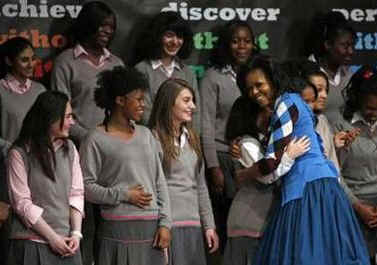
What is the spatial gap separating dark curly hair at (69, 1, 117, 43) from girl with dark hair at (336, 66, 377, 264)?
1.48 metres

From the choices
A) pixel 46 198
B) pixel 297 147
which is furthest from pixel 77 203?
pixel 297 147

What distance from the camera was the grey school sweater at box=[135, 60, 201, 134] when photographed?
5.77 metres

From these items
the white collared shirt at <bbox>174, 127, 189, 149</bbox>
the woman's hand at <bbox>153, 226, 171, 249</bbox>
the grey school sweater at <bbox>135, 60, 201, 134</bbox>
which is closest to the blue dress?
the woman's hand at <bbox>153, 226, 171, 249</bbox>

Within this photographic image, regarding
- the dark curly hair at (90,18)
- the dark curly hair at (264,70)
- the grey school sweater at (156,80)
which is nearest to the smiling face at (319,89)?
the dark curly hair at (264,70)

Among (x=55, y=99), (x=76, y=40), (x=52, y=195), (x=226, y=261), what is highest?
(x=76, y=40)

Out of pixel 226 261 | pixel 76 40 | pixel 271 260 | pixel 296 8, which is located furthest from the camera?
pixel 296 8

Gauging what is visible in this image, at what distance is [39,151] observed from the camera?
4734 millimetres

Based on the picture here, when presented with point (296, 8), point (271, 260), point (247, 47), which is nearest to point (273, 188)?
point (271, 260)

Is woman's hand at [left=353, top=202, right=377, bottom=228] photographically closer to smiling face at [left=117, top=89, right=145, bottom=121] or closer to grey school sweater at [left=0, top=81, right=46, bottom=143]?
smiling face at [left=117, top=89, right=145, bottom=121]

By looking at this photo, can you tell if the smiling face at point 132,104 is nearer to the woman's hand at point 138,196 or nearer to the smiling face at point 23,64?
the woman's hand at point 138,196

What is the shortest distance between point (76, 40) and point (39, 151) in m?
1.30

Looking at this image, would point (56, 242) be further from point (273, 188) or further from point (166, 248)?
point (273, 188)

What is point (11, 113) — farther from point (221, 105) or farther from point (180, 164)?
point (221, 105)

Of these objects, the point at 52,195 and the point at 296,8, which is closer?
the point at 52,195
